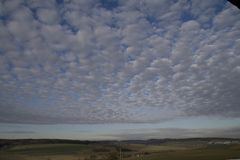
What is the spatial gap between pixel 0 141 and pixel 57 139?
39593 mm

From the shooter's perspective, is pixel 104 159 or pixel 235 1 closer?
pixel 235 1

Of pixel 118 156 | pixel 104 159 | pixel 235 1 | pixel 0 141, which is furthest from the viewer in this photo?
pixel 0 141

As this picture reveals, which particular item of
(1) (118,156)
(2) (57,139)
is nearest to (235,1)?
(1) (118,156)

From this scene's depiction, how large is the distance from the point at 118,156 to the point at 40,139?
12004 centimetres

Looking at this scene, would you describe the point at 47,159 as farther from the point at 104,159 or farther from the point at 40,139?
the point at 40,139

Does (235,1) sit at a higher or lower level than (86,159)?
higher

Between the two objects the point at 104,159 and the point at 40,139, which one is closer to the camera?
the point at 104,159

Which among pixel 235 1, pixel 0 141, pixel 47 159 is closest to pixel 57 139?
pixel 0 141

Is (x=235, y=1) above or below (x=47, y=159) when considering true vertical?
above

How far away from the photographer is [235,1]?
3027 mm

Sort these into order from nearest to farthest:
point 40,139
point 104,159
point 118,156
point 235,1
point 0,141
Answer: point 235,1
point 104,159
point 118,156
point 0,141
point 40,139

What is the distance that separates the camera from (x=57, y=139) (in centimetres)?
18400

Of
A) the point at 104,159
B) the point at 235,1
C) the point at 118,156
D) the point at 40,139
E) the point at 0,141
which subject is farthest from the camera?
the point at 40,139

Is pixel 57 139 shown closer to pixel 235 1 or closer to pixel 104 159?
pixel 104 159
